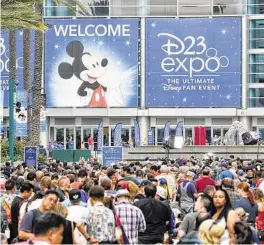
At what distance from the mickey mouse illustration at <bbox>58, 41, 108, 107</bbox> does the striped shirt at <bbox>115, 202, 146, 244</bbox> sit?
214 ft

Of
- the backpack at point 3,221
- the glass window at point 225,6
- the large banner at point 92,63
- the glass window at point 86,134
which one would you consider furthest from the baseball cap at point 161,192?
the glass window at point 86,134

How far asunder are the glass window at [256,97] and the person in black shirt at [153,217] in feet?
214

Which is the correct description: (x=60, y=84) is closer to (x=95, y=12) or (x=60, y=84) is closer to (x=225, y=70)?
(x=95, y=12)

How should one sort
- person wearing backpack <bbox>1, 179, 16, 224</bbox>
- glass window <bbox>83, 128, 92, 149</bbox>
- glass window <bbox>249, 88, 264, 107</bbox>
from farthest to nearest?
glass window <bbox>83, 128, 92, 149</bbox>, glass window <bbox>249, 88, 264, 107</bbox>, person wearing backpack <bbox>1, 179, 16, 224</bbox>

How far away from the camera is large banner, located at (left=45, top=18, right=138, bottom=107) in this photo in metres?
78.6

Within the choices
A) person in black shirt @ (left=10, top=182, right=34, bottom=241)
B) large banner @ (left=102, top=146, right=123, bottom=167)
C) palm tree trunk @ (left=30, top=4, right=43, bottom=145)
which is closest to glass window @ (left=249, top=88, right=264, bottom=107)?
palm tree trunk @ (left=30, top=4, right=43, bottom=145)

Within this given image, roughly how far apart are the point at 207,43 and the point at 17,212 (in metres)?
63.9

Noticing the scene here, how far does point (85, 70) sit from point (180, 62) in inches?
263

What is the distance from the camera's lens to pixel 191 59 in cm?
7900

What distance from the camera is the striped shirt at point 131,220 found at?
13164mm

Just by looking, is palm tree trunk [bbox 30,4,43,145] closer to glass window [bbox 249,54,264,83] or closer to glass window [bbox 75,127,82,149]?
glass window [bbox 75,127,82,149]

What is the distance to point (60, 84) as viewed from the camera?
7925cm

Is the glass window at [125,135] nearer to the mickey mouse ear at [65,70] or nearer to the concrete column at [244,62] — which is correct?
the mickey mouse ear at [65,70]

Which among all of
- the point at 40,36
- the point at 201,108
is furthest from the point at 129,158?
the point at 201,108
